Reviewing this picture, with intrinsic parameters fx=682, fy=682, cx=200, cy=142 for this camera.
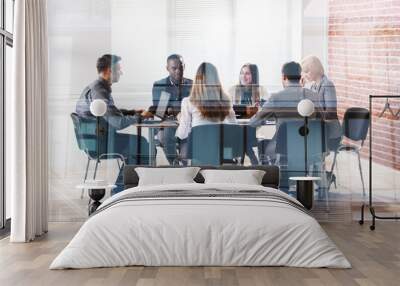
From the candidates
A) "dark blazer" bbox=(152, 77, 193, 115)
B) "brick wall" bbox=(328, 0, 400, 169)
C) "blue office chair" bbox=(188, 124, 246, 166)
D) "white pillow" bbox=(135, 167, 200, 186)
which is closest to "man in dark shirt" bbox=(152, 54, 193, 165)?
"dark blazer" bbox=(152, 77, 193, 115)

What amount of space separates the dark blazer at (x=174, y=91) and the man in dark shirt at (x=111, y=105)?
309 millimetres

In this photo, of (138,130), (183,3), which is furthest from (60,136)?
(183,3)

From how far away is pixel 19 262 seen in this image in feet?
17.0

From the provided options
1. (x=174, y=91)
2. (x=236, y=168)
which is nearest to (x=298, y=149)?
(x=236, y=168)

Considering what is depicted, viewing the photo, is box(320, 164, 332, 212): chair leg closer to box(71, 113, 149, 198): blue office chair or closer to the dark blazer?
the dark blazer

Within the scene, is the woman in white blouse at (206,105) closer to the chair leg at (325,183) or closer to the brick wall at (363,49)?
the chair leg at (325,183)

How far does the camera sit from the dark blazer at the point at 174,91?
7.82 metres

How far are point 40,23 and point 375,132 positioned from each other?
3912 mm

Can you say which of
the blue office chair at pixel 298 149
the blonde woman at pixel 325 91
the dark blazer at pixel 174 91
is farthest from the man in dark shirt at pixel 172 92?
the blonde woman at pixel 325 91

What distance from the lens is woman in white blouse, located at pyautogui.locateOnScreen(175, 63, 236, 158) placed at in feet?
25.7

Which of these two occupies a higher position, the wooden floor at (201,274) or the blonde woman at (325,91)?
the blonde woman at (325,91)

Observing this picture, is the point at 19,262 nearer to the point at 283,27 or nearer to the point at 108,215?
the point at 108,215

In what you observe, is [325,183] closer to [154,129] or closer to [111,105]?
[154,129]

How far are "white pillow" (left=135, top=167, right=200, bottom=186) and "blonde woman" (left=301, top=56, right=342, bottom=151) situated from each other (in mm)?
1691
